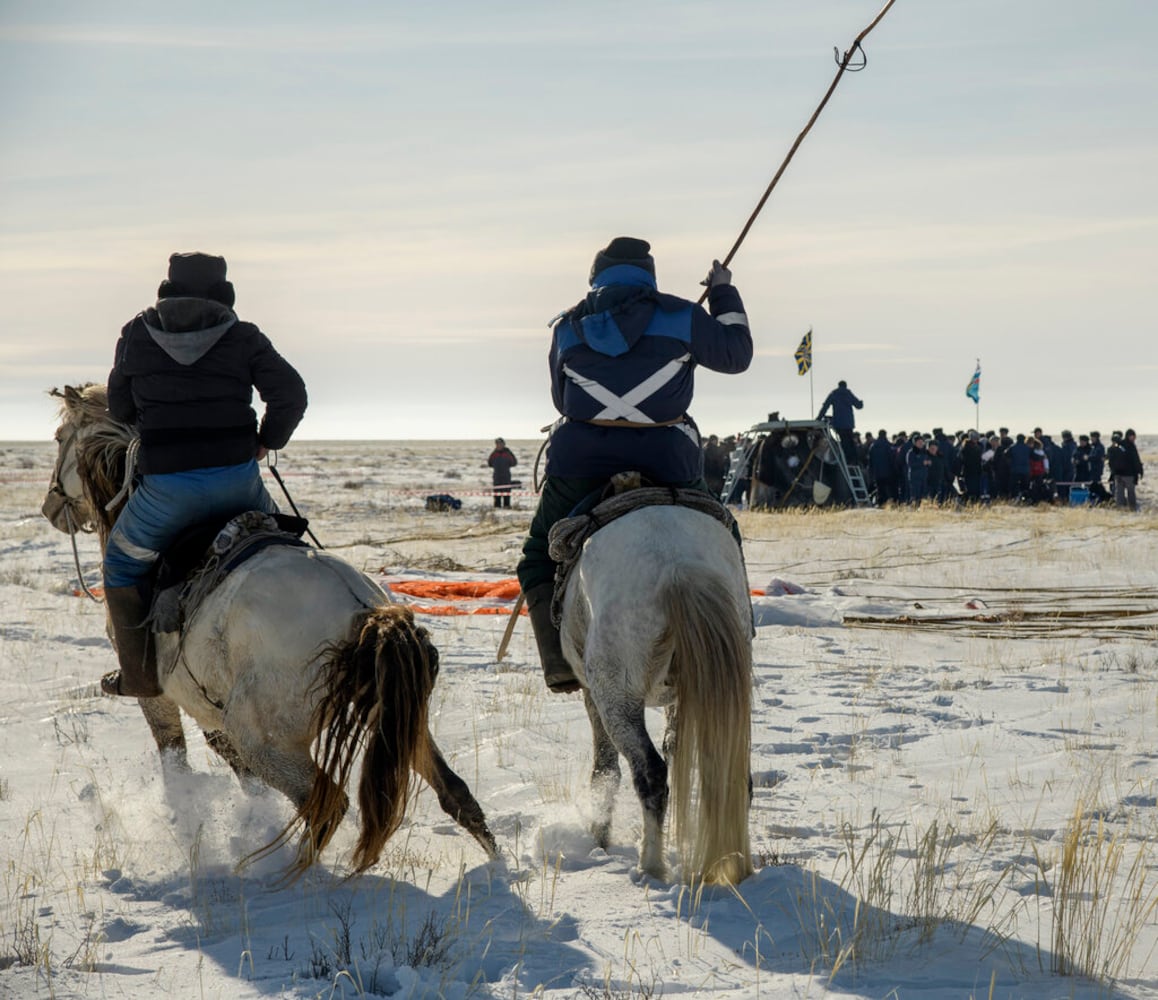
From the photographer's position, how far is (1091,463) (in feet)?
97.0

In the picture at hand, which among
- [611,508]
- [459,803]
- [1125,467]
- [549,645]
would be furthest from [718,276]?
[1125,467]

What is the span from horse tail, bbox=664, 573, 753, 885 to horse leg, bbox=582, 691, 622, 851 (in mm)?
777

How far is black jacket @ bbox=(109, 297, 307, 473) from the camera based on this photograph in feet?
16.8

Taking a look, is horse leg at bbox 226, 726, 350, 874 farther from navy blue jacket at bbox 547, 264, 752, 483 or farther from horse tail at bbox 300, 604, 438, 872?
navy blue jacket at bbox 547, 264, 752, 483

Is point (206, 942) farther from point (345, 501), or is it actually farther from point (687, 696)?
point (345, 501)

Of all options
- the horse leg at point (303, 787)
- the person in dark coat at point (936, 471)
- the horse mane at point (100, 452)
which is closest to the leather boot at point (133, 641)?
the horse mane at point (100, 452)

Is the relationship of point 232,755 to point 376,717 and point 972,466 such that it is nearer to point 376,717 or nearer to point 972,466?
point 376,717

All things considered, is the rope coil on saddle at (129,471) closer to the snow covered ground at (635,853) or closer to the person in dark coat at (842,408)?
the snow covered ground at (635,853)

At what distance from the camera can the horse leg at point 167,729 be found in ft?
18.3

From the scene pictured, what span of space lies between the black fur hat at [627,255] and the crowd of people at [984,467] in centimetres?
2212

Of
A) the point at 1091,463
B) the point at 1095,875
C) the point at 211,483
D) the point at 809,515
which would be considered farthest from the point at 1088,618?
the point at 1091,463

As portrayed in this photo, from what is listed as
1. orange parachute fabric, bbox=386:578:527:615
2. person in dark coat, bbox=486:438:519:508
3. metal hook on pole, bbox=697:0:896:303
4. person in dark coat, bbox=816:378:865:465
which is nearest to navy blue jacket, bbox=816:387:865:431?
person in dark coat, bbox=816:378:865:465

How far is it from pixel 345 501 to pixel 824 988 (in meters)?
32.0

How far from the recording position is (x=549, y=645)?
5.40 meters
